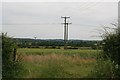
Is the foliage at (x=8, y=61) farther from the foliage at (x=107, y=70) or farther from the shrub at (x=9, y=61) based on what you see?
the foliage at (x=107, y=70)

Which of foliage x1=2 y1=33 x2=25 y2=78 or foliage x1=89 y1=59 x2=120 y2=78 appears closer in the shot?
foliage x1=89 y1=59 x2=120 y2=78

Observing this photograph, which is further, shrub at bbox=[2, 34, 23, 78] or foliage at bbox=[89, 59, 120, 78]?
shrub at bbox=[2, 34, 23, 78]

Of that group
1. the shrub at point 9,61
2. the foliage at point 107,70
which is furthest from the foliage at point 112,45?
the shrub at point 9,61

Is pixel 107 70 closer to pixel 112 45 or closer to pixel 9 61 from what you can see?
pixel 112 45

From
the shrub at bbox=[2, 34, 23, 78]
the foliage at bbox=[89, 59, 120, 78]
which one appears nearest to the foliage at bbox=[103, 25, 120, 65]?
the foliage at bbox=[89, 59, 120, 78]

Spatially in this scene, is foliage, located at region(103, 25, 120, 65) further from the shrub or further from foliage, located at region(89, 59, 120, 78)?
the shrub

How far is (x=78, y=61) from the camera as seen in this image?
695 inches

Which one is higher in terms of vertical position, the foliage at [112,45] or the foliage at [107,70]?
the foliage at [112,45]

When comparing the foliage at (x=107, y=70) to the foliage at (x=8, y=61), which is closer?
the foliage at (x=107, y=70)

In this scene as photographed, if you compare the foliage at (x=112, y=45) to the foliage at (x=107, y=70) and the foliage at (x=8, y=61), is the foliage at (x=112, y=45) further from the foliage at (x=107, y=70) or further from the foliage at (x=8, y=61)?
the foliage at (x=8, y=61)

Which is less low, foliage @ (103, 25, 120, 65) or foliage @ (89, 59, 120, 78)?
foliage @ (103, 25, 120, 65)

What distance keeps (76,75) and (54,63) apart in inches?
105

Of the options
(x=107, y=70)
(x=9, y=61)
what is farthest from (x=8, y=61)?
Answer: (x=107, y=70)

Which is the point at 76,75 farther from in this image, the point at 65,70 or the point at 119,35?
the point at 119,35
